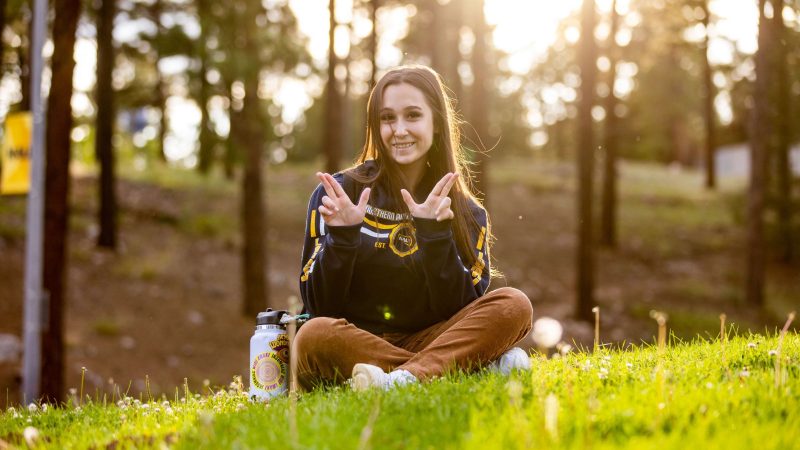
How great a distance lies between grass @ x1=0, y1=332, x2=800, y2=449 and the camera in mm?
3219

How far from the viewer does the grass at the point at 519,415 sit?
3.22m

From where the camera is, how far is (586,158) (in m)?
18.7

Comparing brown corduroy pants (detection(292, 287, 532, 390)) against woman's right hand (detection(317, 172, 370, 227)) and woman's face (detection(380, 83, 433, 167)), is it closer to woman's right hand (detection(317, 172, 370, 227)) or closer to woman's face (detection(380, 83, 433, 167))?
woman's right hand (detection(317, 172, 370, 227))

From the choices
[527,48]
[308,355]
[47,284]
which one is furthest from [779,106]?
[308,355]

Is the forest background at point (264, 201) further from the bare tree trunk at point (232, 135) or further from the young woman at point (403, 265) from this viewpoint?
the young woman at point (403, 265)

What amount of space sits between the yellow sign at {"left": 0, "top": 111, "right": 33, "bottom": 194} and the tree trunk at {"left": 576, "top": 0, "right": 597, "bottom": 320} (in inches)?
454

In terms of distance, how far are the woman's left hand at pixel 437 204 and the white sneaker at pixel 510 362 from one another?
0.96m

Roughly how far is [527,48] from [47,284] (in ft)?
72.5

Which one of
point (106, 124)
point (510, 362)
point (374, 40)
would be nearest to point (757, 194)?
point (374, 40)

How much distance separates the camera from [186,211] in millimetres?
23641

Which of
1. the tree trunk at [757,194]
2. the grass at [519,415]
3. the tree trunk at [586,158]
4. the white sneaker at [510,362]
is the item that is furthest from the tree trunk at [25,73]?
the white sneaker at [510,362]

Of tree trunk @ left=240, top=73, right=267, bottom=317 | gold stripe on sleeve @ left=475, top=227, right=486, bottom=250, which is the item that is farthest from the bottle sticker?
tree trunk @ left=240, top=73, right=267, bottom=317

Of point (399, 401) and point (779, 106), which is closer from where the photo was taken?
point (399, 401)

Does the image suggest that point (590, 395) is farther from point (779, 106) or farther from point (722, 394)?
point (779, 106)
